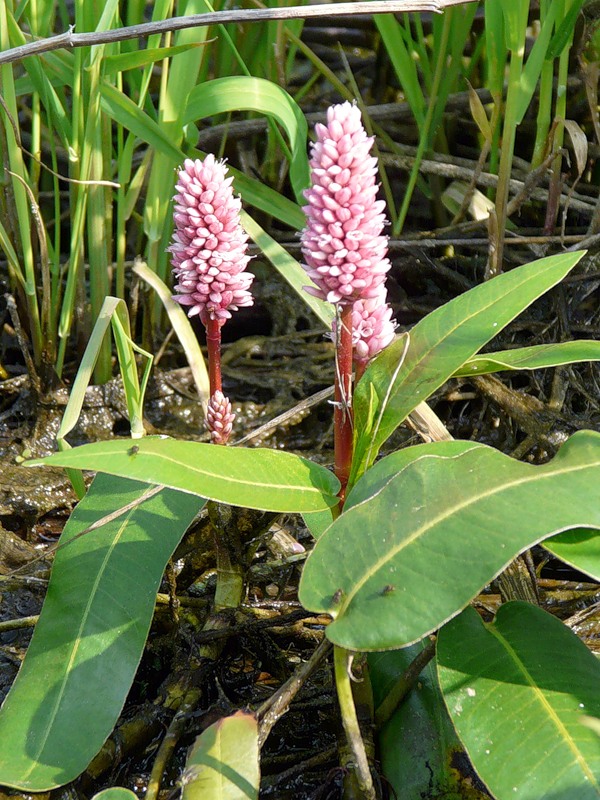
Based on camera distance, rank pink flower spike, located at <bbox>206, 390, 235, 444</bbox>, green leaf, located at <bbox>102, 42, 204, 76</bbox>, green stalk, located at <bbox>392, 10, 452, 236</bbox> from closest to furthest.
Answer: pink flower spike, located at <bbox>206, 390, 235, 444</bbox> → green leaf, located at <bbox>102, 42, 204, 76</bbox> → green stalk, located at <bbox>392, 10, 452, 236</bbox>

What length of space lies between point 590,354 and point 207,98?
1093 mm

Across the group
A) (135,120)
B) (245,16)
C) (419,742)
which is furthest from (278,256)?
(419,742)

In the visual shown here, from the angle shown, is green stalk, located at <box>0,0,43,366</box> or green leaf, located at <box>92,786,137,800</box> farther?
green stalk, located at <box>0,0,43,366</box>

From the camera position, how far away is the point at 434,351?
1564 mm

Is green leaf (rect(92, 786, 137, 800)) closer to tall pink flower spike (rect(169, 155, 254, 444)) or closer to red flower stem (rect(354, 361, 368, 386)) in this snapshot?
tall pink flower spike (rect(169, 155, 254, 444))

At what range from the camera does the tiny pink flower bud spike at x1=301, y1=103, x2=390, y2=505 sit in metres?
1.30

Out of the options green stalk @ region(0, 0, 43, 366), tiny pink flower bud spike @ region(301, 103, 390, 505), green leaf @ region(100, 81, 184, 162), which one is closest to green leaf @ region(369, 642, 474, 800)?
tiny pink flower bud spike @ region(301, 103, 390, 505)

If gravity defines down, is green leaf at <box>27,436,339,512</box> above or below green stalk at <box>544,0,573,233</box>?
below

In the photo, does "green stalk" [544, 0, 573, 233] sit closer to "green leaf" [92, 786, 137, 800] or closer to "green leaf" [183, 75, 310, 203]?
"green leaf" [183, 75, 310, 203]

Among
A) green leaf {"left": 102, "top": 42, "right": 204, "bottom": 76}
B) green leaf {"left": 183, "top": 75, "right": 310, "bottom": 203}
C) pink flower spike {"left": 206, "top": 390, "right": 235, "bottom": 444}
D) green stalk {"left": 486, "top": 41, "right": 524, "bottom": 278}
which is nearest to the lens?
pink flower spike {"left": 206, "top": 390, "right": 235, "bottom": 444}

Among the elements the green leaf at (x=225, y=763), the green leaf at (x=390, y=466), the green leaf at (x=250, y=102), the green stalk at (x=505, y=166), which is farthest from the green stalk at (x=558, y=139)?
the green leaf at (x=225, y=763)

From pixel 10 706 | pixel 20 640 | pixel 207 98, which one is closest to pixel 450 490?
pixel 10 706

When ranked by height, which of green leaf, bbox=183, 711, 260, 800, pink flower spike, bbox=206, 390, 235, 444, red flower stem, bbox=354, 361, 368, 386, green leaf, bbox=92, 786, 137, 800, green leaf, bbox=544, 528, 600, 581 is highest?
red flower stem, bbox=354, 361, 368, 386

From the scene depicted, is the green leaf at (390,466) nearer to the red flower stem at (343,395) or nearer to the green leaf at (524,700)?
the red flower stem at (343,395)
